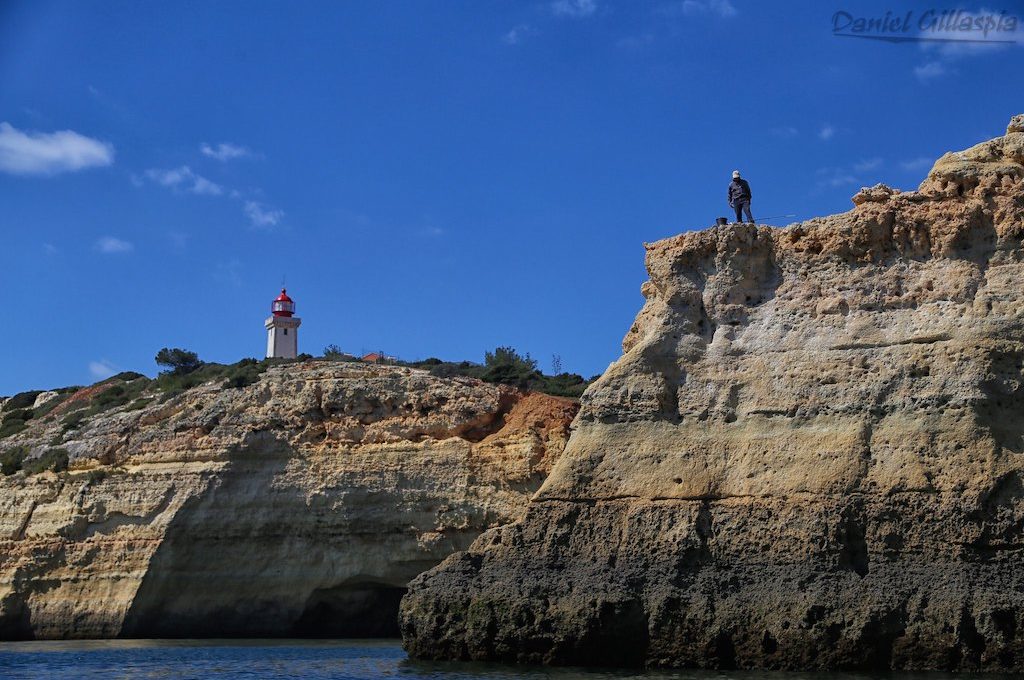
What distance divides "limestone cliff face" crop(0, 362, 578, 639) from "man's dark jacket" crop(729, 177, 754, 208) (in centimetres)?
700

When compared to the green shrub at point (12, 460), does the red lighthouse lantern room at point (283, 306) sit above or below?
above

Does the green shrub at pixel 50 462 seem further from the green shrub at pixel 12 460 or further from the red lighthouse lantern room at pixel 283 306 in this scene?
the red lighthouse lantern room at pixel 283 306

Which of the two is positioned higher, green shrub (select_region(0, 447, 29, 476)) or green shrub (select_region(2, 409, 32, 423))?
green shrub (select_region(2, 409, 32, 423))

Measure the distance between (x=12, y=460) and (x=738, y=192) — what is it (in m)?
18.4

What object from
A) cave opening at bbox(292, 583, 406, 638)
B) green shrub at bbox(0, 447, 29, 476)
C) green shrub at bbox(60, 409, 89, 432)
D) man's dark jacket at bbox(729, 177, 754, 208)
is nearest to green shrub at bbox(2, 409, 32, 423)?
green shrub at bbox(60, 409, 89, 432)

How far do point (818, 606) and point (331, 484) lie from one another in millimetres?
12509

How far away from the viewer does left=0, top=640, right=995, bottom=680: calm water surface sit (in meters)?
16.1

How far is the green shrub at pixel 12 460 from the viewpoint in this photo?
29.5 metres

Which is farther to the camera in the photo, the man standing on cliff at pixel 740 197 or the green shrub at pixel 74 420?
the green shrub at pixel 74 420

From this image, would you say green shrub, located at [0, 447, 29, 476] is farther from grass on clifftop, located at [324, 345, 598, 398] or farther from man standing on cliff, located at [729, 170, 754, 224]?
man standing on cliff, located at [729, 170, 754, 224]

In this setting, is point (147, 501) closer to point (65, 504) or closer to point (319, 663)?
point (65, 504)

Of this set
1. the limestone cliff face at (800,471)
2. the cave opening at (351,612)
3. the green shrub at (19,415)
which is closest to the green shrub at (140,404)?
the green shrub at (19,415)

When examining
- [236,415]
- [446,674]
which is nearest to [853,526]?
[446,674]

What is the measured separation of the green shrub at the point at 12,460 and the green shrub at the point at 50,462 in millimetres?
282
